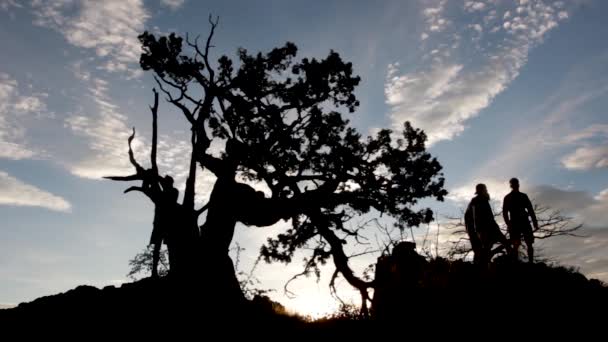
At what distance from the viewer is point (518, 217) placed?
9.60 meters

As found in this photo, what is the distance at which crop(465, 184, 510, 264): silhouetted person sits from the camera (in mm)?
9008

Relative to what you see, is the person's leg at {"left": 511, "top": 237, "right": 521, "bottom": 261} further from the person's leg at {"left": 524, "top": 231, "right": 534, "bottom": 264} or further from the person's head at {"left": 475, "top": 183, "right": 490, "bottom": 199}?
the person's head at {"left": 475, "top": 183, "right": 490, "bottom": 199}

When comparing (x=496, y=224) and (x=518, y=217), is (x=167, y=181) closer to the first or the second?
(x=496, y=224)

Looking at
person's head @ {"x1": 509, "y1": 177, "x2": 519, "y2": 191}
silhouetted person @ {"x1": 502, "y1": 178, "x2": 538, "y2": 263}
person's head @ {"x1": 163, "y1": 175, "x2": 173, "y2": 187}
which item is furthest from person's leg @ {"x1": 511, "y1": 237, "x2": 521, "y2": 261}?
person's head @ {"x1": 163, "y1": 175, "x2": 173, "y2": 187}

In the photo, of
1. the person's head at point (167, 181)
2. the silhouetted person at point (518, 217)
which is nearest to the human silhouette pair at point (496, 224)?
the silhouetted person at point (518, 217)

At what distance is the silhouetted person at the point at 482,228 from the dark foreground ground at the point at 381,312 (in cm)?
46

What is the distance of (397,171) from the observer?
41.7 feet

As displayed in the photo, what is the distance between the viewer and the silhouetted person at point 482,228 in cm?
901

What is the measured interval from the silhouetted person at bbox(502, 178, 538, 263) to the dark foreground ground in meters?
0.65

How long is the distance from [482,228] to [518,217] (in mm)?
1289

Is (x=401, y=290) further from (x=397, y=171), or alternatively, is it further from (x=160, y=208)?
(x=160, y=208)

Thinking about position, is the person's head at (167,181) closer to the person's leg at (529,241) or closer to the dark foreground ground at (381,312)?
the dark foreground ground at (381,312)

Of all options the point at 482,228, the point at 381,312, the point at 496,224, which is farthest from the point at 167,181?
the point at 496,224

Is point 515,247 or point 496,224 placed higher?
point 496,224
